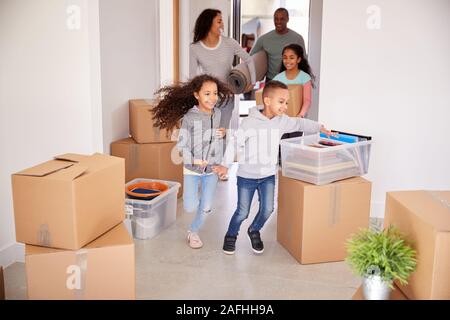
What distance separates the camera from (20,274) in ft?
8.68

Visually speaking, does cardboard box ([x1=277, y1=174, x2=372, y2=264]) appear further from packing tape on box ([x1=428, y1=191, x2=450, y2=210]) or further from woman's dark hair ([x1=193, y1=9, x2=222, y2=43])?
woman's dark hair ([x1=193, y1=9, x2=222, y2=43])

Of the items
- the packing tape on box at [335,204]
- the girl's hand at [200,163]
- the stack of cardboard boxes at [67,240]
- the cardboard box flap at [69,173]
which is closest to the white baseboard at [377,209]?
the packing tape on box at [335,204]

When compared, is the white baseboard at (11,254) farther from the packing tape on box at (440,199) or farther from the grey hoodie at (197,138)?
the packing tape on box at (440,199)

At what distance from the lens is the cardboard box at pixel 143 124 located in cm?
352

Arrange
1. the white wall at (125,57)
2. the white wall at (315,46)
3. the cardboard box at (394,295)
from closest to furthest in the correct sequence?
the cardboard box at (394,295)
the white wall at (125,57)
the white wall at (315,46)

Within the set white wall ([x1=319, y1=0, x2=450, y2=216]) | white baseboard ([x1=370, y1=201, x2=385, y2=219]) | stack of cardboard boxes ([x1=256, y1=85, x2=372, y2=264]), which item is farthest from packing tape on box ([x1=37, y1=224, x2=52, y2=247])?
white baseboard ([x1=370, y1=201, x2=385, y2=219])

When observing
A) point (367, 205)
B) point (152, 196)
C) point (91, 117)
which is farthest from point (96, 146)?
point (367, 205)

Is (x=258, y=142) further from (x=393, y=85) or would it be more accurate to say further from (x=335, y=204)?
(x=393, y=85)

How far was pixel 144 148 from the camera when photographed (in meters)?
3.54

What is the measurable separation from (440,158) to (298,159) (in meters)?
1.27

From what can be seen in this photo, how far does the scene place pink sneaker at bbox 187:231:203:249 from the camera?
118 inches

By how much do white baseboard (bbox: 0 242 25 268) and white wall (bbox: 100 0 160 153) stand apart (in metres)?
0.84

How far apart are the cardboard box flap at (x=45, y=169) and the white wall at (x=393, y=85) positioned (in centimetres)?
191

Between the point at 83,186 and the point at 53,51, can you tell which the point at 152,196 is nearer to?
the point at 53,51
